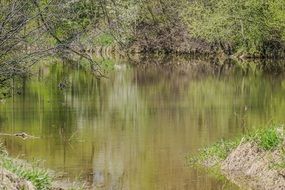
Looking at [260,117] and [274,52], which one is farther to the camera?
[274,52]

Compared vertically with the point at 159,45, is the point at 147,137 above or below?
below

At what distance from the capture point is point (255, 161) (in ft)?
59.4

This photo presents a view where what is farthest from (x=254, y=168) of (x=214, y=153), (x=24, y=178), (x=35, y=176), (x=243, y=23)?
(x=243, y=23)

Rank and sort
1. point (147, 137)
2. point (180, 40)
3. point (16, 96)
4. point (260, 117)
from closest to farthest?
point (147, 137) < point (260, 117) < point (16, 96) < point (180, 40)

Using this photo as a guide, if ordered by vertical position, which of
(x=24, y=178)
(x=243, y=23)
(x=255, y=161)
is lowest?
(x=255, y=161)

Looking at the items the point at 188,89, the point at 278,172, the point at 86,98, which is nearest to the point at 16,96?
the point at 86,98

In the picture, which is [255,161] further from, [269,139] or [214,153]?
[214,153]

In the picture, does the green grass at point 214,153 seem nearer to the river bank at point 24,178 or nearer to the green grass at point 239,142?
the green grass at point 239,142

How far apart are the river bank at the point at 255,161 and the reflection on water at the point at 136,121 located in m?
0.49

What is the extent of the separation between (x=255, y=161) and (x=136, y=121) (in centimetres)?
1210

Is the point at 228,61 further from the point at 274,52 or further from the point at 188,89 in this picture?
the point at 188,89

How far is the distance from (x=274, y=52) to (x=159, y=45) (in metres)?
12.7

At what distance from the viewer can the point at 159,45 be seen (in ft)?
261

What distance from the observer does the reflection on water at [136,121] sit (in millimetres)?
20031
